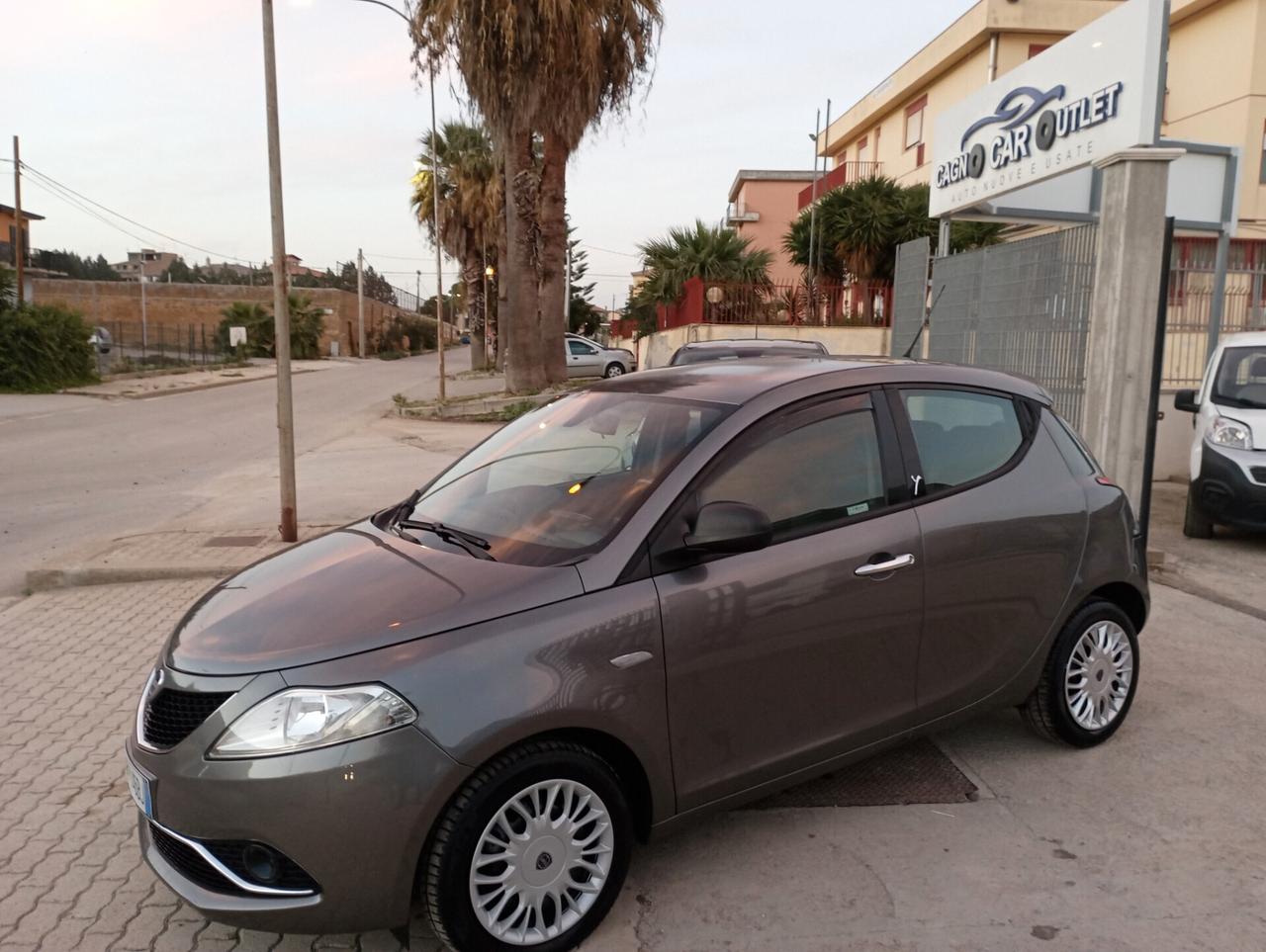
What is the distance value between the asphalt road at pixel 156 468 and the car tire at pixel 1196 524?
7.40 m

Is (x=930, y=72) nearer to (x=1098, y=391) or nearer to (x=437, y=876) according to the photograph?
(x=1098, y=391)

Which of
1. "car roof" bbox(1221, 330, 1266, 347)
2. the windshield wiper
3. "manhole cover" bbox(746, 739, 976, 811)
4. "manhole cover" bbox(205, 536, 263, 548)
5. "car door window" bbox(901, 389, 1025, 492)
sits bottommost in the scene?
"manhole cover" bbox(746, 739, 976, 811)

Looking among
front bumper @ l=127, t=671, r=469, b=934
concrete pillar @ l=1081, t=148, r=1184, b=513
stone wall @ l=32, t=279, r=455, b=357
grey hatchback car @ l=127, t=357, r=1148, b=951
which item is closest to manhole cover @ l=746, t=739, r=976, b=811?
grey hatchback car @ l=127, t=357, r=1148, b=951

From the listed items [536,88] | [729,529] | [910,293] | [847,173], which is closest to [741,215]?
[847,173]

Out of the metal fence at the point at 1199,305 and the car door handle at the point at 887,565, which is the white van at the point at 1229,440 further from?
the car door handle at the point at 887,565

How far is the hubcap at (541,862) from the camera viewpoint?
2637 mm

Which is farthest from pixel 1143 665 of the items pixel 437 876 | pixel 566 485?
pixel 437 876

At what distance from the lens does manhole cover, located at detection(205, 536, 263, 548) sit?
7.73 m

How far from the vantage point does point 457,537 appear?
3.29m

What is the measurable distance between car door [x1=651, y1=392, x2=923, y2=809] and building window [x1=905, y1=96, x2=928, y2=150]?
87.7ft

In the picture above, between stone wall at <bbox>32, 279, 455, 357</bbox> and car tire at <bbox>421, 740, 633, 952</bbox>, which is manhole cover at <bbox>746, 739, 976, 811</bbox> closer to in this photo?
car tire at <bbox>421, 740, 633, 952</bbox>

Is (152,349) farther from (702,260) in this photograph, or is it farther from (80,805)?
(80,805)

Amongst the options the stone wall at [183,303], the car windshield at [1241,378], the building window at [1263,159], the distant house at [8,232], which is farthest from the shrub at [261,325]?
the car windshield at [1241,378]

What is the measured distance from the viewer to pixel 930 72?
2597cm
